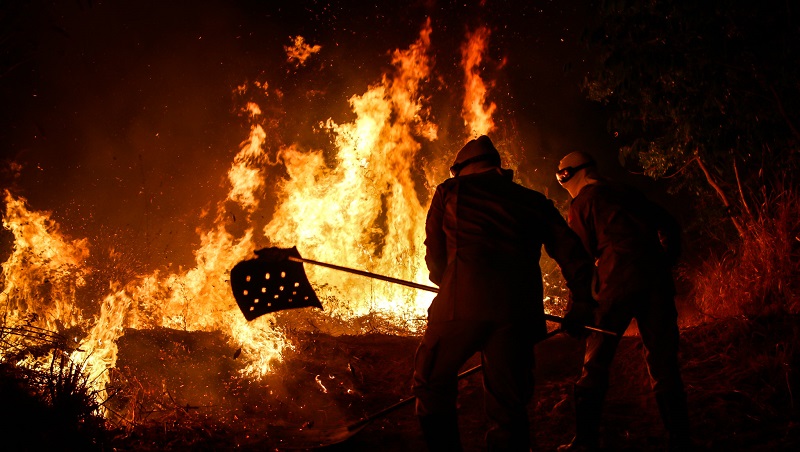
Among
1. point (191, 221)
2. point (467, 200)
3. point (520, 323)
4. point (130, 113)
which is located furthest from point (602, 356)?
point (130, 113)

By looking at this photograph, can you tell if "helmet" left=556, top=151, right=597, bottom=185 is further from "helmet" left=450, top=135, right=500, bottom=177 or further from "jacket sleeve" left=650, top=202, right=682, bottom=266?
"helmet" left=450, top=135, right=500, bottom=177

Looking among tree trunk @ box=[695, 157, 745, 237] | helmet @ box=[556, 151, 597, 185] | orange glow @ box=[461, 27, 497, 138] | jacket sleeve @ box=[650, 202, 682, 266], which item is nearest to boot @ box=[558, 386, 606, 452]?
jacket sleeve @ box=[650, 202, 682, 266]

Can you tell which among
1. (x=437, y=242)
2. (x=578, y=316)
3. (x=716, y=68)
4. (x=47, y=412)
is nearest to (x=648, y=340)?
(x=578, y=316)

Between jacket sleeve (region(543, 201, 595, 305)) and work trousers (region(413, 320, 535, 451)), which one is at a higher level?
jacket sleeve (region(543, 201, 595, 305))

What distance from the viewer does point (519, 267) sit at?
2.78 meters

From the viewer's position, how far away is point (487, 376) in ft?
8.84

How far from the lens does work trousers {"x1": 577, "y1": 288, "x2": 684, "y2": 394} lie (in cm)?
338

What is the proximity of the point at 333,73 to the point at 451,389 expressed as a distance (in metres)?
10.4

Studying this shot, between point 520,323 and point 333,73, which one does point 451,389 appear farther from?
point 333,73

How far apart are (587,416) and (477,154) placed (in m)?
1.99

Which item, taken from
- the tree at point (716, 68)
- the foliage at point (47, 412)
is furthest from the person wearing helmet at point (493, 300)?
the tree at point (716, 68)

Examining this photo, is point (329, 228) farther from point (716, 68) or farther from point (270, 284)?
point (716, 68)

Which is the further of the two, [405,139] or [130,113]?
[130,113]

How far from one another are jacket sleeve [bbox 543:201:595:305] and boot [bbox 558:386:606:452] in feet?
3.04
